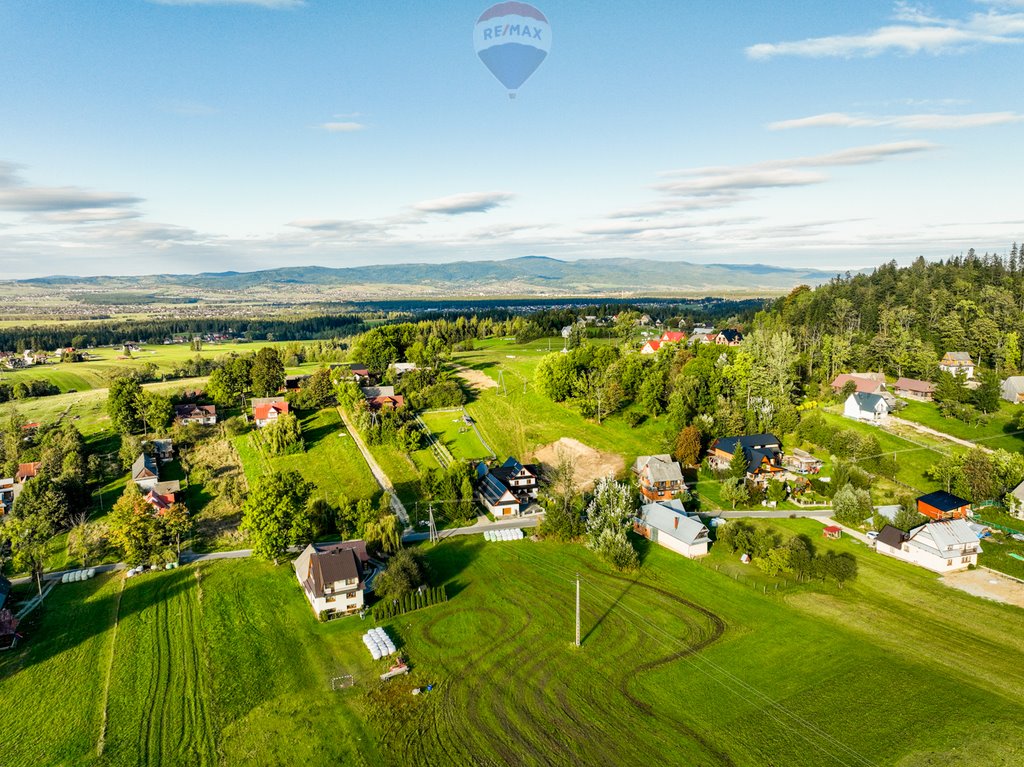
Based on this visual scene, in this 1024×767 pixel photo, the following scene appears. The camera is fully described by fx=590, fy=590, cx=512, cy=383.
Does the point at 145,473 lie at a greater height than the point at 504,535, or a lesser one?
greater

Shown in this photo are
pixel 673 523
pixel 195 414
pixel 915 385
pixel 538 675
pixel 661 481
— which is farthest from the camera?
pixel 915 385

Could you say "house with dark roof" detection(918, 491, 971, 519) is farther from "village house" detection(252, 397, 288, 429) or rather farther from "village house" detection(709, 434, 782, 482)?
"village house" detection(252, 397, 288, 429)

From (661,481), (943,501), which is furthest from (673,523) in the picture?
(943,501)

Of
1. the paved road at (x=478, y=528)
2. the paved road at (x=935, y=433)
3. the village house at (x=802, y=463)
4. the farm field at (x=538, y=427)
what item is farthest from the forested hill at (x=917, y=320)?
the paved road at (x=478, y=528)

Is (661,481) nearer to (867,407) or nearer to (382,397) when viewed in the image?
(867,407)

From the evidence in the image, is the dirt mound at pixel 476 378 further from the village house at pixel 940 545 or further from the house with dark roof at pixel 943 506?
the village house at pixel 940 545

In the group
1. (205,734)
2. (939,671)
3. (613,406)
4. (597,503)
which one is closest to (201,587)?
(205,734)

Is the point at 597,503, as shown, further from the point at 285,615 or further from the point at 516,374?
the point at 516,374
